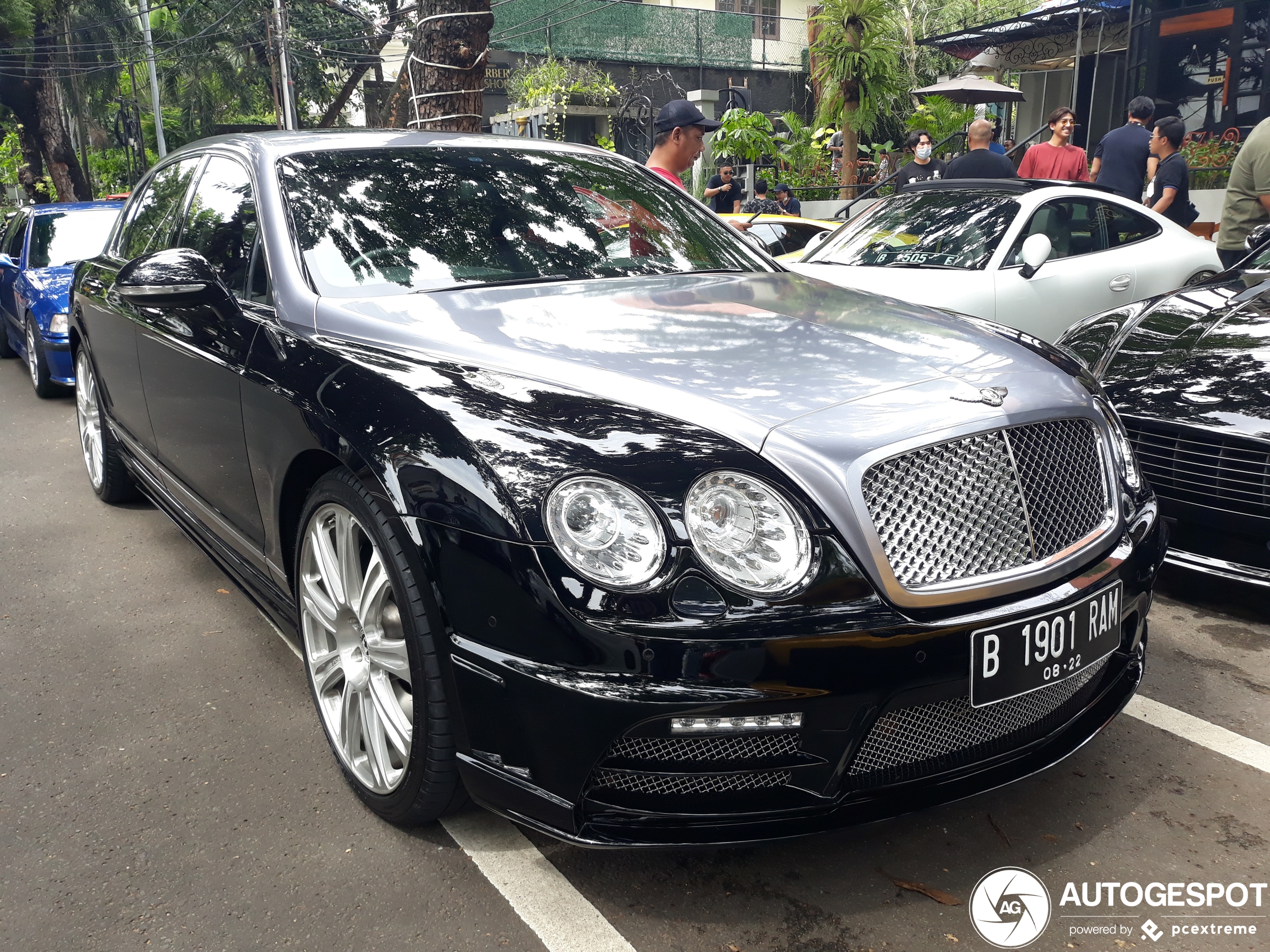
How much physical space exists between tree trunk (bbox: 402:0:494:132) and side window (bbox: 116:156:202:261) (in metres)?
3.12

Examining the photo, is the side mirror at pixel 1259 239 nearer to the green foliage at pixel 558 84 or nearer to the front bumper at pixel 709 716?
the front bumper at pixel 709 716

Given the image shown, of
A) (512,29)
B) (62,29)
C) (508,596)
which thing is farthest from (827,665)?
A: (62,29)

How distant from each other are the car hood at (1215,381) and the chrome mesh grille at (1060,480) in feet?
4.48

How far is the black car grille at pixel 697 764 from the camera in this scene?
202 centimetres

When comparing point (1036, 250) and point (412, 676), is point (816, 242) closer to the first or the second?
point (1036, 250)

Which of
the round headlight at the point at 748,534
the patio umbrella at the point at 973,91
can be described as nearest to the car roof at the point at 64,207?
the round headlight at the point at 748,534

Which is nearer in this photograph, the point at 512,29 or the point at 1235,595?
the point at 1235,595

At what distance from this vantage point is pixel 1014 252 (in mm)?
6574

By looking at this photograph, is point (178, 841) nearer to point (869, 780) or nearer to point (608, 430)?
point (608, 430)

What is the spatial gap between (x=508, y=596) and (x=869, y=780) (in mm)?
780

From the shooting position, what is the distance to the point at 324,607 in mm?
2711

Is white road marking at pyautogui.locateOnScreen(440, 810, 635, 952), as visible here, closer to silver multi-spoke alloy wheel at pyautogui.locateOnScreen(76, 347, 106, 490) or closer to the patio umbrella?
silver multi-spoke alloy wheel at pyautogui.locateOnScreen(76, 347, 106, 490)

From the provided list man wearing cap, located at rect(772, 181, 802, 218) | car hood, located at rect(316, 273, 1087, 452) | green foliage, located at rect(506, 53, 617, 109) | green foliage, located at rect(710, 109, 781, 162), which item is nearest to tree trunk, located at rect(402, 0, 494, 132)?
car hood, located at rect(316, 273, 1087, 452)

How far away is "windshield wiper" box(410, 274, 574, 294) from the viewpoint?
2992 mm
